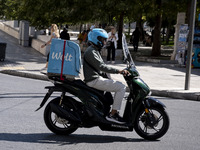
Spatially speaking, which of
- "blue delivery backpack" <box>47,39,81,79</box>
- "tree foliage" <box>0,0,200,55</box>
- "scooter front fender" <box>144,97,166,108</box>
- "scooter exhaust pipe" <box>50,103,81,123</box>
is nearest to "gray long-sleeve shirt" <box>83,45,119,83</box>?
"blue delivery backpack" <box>47,39,81,79</box>

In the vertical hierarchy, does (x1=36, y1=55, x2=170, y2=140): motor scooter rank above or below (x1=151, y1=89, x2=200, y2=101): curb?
above

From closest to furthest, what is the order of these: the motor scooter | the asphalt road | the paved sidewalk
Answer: the asphalt road → the motor scooter → the paved sidewalk

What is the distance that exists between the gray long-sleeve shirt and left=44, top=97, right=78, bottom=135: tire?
1.77 ft

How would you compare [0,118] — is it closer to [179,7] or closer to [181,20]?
[181,20]

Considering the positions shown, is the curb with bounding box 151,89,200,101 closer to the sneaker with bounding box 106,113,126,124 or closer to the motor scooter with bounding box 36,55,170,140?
the motor scooter with bounding box 36,55,170,140

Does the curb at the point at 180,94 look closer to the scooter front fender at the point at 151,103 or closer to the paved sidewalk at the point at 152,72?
the paved sidewalk at the point at 152,72

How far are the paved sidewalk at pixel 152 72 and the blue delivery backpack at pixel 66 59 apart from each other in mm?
6251

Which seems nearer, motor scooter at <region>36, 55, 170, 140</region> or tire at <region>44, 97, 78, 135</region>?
motor scooter at <region>36, 55, 170, 140</region>

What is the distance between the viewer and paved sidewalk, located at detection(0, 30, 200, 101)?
1298 centimetres

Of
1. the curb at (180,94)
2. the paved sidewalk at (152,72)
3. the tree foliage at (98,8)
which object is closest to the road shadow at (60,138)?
the curb at (180,94)

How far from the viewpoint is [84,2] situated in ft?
84.4

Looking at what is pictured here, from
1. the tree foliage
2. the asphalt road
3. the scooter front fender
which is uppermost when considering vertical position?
the tree foliage

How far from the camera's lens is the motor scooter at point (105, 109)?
6746mm

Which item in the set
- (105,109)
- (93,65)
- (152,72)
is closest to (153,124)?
(105,109)
